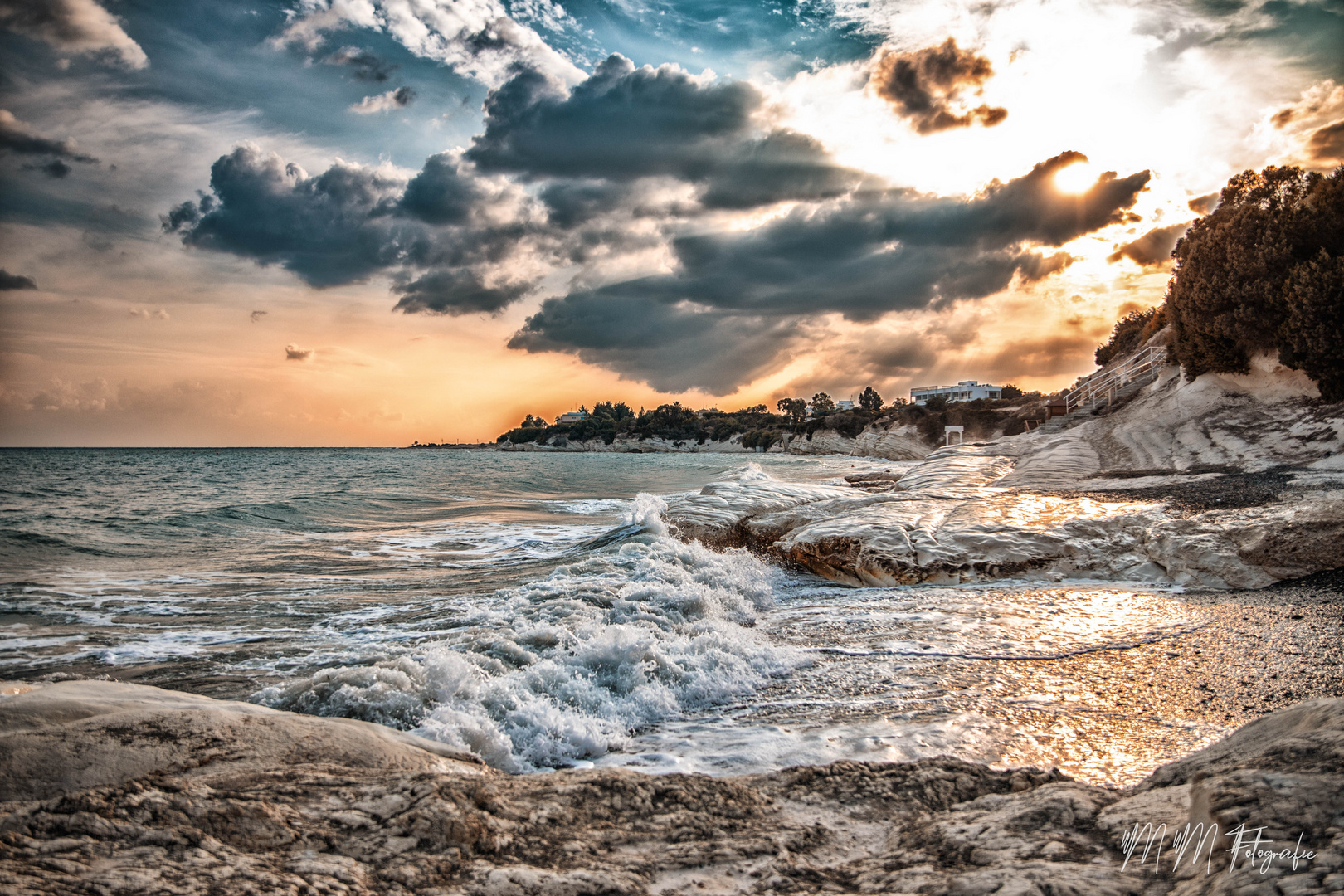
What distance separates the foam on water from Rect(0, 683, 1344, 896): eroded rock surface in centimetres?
129

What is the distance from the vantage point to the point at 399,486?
30.2m

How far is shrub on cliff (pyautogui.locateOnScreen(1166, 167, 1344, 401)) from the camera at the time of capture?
15.1 meters

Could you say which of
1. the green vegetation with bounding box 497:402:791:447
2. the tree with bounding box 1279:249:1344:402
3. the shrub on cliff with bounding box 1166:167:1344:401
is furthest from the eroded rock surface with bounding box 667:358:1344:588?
the green vegetation with bounding box 497:402:791:447

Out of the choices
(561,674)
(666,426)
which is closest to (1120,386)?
(561,674)

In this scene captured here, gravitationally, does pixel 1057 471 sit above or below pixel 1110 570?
above

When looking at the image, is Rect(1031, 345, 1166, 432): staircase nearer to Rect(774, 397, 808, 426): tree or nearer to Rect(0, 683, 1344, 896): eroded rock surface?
Rect(0, 683, 1344, 896): eroded rock surface

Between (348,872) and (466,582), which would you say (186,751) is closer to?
(348,872)

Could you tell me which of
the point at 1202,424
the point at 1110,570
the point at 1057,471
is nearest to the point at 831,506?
the point at 1110,570

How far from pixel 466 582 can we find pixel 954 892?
8971 mm

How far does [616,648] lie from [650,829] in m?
2.96

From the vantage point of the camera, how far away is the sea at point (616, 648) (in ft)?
12.7

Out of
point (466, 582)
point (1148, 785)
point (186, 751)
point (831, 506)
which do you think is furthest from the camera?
point (831, 506)

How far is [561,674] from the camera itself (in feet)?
16.3

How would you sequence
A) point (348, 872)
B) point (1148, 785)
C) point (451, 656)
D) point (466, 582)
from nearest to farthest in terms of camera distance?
point (348, 872), point (1148, 785), point (451, 656), point (466, 582)
